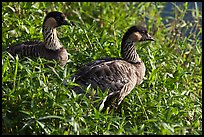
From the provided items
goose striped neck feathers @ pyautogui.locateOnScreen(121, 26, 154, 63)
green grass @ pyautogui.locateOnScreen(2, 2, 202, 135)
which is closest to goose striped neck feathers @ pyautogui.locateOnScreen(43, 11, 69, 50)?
green grass @ pyautogui.locateOnScreen(2, 2, 202, 135)

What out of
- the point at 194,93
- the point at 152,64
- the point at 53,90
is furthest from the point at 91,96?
the point at 194,93

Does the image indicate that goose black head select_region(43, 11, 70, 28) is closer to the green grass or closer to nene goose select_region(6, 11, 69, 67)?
nene goose select_region(6, 11, 69, 67)

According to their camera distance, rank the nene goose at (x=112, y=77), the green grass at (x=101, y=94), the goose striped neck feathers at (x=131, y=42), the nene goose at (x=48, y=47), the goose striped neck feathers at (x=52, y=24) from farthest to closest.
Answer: the goose striped neck feathers at (x=52, y=24) < the goose striped neck feathers at (x=131, y=42) < the nene goose at (x=48, y=47) < the nene goose at (x=112, y=77) < the green grass at (x=101, y=94)

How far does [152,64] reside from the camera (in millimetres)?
6301

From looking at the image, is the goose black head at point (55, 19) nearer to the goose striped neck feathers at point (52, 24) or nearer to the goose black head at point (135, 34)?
Answer: the goose striped neck feathers at point (52, 24)

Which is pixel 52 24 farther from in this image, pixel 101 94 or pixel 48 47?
pixel 101 94

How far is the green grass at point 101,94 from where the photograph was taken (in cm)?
470

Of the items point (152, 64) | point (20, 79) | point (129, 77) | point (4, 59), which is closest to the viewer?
point (20, 79)

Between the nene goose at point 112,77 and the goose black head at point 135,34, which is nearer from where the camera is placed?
the nene goose at point 112,77

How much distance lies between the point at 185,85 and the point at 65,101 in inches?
86.2

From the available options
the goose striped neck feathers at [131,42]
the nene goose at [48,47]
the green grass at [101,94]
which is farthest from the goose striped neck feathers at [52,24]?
the goose striped neck feathers at [131,42]

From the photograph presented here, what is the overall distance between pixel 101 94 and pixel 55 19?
1.55m

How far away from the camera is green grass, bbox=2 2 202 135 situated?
4.70m

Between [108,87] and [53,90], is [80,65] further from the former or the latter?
[53,90]
